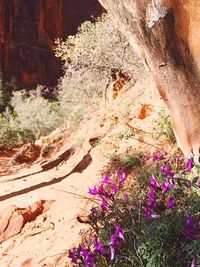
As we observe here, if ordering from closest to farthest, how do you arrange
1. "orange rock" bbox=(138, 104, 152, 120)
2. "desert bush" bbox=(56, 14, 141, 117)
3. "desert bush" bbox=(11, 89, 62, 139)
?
1. "orange rock" bbox=(138, 104, 152, 120)
2. "desert bush" bbox=(56, 14, 141, 117)
3. "desert bush" bbox=(11, 89, 62, 139)

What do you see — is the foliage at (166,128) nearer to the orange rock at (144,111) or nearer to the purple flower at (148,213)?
the orange rock at (144,111)

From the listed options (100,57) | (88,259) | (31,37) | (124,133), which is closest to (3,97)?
(31,37)

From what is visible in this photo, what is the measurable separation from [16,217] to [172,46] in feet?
10.6

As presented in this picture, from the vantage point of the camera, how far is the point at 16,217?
205 inches

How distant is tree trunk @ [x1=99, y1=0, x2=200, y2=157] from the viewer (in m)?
3.14

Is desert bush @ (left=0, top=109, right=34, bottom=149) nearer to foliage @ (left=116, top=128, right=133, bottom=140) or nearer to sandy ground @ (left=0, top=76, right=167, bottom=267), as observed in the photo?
sandy ground @ (left=0, top=76, right=167, bottom=267)

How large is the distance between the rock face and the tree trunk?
25.3m

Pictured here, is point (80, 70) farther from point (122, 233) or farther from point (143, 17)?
point (122, 233)

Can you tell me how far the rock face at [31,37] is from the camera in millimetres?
28250

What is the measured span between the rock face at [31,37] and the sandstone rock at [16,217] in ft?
77.4

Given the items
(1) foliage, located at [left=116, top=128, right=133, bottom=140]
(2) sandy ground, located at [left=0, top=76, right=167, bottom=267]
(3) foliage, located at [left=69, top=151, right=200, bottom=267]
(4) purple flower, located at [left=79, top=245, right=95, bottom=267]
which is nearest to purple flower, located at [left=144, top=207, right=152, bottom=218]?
(3) foliage, located at [left=69, top=151, right=200, bottom=267]

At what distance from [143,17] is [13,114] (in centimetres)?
1970

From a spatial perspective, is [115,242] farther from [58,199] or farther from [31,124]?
[31,124]

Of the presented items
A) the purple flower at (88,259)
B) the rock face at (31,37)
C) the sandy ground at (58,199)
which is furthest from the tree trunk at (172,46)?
the rock face at (31,37)
